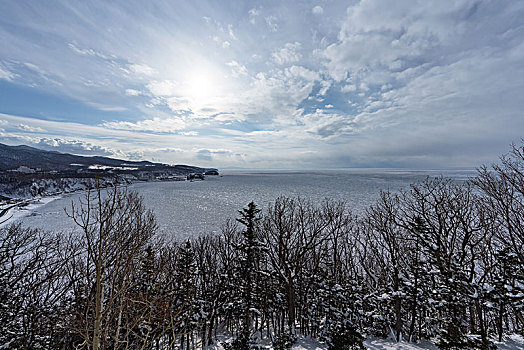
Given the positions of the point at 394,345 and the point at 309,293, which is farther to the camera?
the point at 309,293

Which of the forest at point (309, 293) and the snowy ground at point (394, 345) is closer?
the forest at point (309, 293)

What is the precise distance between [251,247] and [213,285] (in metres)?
8.22

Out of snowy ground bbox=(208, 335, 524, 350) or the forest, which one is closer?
the forest

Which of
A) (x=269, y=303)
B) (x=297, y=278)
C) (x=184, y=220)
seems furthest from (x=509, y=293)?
(x=184, y=220)

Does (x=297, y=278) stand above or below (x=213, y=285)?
above

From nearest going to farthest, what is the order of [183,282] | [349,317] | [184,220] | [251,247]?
[349,317]
[183,282]
[251,247]
[184,220]

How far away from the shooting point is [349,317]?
1469 centimetres

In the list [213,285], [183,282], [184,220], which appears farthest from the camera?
[184,220]

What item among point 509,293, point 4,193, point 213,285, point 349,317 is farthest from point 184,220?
point 4,193

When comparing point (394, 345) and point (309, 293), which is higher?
point (394, 345)

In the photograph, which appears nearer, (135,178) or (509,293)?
(509,293)

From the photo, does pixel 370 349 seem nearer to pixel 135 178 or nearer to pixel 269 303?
pixel 269 303

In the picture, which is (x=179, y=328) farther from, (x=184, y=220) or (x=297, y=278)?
(x=184, y=220)

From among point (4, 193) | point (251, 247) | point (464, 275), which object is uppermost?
point (464, 275)
